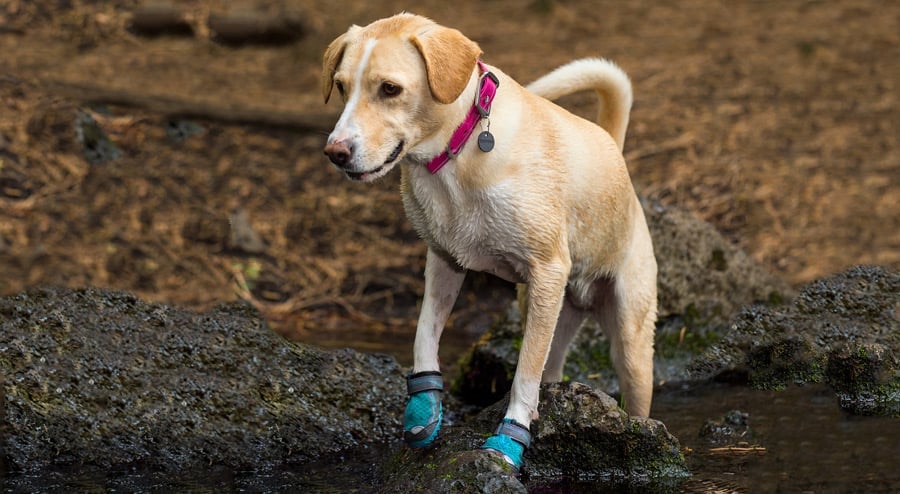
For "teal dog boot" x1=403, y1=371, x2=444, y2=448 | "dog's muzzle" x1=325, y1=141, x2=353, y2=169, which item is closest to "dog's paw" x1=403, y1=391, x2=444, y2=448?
"teal dog boot" x1=403, y1=371, x2=444, y2=448

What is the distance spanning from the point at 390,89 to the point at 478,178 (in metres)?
0.51

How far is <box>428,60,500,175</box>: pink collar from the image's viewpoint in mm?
4238

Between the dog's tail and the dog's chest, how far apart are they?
1121 millimetres

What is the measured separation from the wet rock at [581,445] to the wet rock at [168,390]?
2.21 ft

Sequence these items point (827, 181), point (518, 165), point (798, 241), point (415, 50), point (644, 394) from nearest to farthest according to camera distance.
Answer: point (415, 50), point (518, 165), point (644, 394), point (798, 241), point (827, 181)

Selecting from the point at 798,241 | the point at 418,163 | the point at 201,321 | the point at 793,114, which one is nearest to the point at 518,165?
the point at 418,163

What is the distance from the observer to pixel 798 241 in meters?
9.25

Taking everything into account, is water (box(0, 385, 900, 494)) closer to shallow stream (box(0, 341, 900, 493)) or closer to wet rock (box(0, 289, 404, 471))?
shallow stream (box(0, 341, 900, 493))

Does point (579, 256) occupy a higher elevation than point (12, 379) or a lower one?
higher

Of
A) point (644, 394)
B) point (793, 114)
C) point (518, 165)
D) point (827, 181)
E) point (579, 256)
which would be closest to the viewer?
point (518, 165)

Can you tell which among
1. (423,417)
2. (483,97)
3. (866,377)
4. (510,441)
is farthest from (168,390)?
(866,377)

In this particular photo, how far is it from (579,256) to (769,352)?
1.34 m

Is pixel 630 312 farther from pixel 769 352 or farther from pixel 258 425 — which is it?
pixel 258 425

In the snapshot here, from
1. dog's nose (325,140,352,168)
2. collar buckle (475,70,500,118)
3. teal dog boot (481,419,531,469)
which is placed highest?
collar buckle (475,70,500,118)
